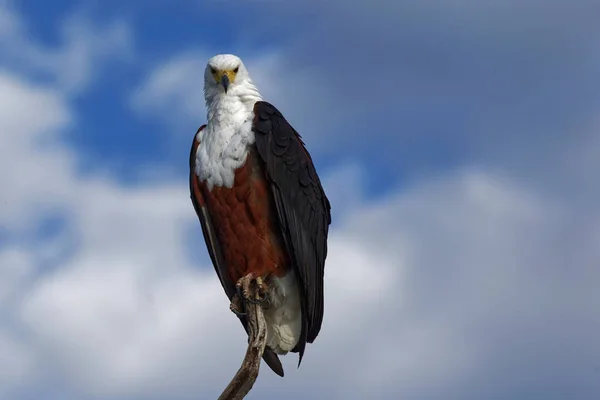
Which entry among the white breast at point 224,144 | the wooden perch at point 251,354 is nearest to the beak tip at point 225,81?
the white breast at point 224,144

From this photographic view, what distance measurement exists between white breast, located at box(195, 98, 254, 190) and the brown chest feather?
7 centimetres

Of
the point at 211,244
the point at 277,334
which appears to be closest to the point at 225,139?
the point at 211,244

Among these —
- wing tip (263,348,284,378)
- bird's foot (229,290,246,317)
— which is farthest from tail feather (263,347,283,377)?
bird's foot (229,290,246,317)

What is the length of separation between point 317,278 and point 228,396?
1.33m

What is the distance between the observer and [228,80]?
9.55m

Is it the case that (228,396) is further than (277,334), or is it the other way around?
(277,334)

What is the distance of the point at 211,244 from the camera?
9633mm

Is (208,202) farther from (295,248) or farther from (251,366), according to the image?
(251,366)

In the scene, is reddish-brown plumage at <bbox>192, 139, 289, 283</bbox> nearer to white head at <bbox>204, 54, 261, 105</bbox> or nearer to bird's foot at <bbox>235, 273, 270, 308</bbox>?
bird's foot at <bbox>235, 273, 270, 308</bbox>

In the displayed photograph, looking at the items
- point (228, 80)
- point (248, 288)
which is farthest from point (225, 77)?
point (248, 288)

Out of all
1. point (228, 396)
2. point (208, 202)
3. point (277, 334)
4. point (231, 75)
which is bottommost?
point (228, 396)

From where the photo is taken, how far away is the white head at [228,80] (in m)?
9.58

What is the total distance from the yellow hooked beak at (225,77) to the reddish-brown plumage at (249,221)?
27.0 inches

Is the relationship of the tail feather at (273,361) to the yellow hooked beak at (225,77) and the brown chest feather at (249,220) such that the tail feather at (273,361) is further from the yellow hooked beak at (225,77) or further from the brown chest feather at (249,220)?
the yellow hooked beak at (225,77)
